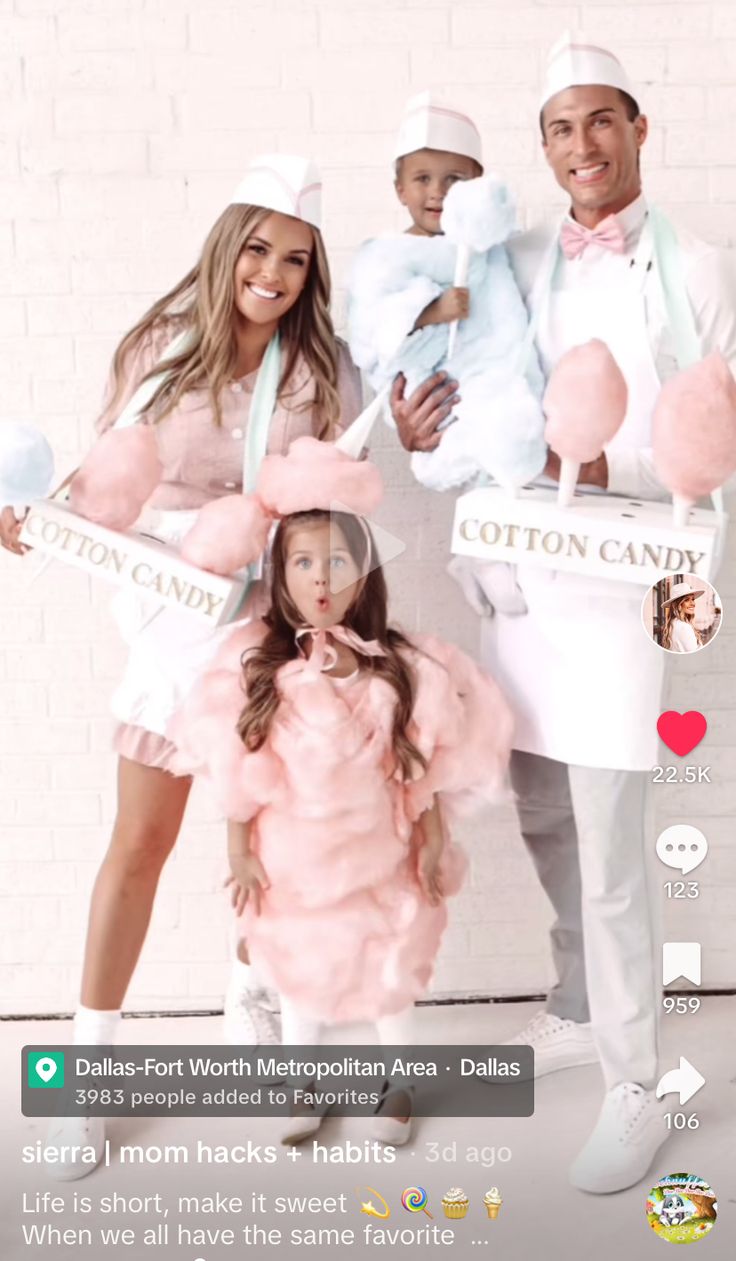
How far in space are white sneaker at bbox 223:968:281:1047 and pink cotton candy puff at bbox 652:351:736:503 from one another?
93cm

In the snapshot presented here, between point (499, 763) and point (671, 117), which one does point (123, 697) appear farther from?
point (671, 117)

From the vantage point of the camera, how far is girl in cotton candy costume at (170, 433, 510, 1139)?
4.61ft

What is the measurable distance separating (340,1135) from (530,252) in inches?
43.7

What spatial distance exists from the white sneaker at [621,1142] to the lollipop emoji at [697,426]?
29.5 inches

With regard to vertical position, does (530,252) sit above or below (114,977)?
above

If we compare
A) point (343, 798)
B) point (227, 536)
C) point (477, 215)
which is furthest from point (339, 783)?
point (477, 215)

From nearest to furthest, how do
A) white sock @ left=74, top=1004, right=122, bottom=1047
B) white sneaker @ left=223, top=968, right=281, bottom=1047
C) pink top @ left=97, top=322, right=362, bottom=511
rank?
pink top @ left=97, top=322, right=362, bottom=511
white sock @ left=74, top=1004, right=122, bottom=1047
white sneaker @ left=223, top=968, right=281, bottom=1047

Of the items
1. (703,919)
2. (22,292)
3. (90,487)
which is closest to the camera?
(90,487)

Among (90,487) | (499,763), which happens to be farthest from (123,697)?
(499,763)

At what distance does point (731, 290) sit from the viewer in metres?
1.40

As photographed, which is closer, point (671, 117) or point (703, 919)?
point (671, 117)

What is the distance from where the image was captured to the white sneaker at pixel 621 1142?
1.48m

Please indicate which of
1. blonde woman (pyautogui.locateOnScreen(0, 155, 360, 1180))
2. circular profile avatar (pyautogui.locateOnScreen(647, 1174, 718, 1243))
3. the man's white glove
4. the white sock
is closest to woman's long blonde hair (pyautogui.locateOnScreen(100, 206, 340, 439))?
blonde woman (pyautogui.locateOnScreen(0, 155, 360, 1180))

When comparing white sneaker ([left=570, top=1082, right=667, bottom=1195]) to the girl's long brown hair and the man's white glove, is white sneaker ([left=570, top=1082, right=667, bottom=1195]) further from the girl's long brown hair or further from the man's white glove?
the man's white glove
